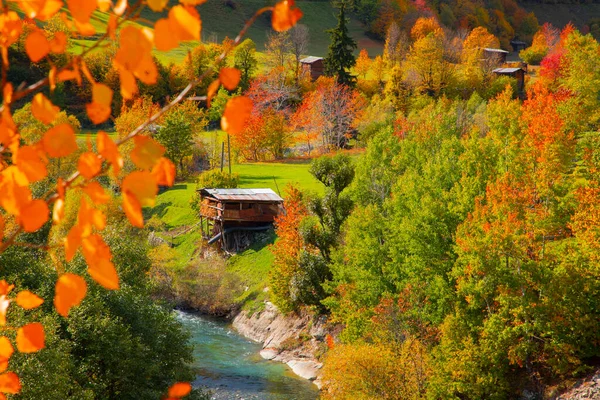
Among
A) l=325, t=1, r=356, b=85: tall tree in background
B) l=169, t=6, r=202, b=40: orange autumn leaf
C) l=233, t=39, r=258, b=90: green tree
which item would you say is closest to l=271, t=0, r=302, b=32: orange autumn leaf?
l=169, t=6, r=202, b=40: orange autumn leaf

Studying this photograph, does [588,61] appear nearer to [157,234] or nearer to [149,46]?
[157,234]

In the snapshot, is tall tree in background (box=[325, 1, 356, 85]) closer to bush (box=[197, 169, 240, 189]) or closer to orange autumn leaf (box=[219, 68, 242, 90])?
bush (box=[197, 169, 240, 189])

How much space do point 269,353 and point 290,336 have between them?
197cm

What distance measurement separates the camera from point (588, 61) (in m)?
47.0

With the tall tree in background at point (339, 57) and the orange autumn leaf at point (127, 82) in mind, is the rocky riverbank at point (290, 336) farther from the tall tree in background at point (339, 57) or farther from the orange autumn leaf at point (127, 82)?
the tall tree in background at point (339, 57)

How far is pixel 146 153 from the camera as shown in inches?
78.4

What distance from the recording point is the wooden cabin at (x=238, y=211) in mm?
49156

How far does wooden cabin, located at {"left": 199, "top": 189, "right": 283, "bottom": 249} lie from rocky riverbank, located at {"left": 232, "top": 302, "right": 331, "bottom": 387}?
9933mm

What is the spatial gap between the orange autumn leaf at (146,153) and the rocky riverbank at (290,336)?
1159 inches

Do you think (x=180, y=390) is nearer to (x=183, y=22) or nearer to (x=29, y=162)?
(x=29, y=162)

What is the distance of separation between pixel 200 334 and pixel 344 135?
113 ft

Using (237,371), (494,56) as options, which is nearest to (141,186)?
A: (237,371)

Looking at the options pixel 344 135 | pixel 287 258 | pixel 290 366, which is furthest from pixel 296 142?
pixel 290 366

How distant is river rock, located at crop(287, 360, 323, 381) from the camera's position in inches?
1240
